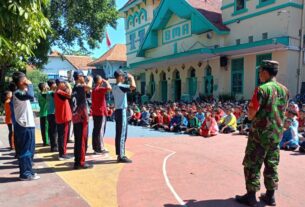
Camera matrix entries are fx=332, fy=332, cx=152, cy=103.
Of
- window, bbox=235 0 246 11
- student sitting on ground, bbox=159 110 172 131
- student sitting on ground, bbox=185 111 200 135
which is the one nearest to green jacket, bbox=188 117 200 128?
student sitting on ground, bbox=185 111 200 135

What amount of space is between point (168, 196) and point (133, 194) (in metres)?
0.55

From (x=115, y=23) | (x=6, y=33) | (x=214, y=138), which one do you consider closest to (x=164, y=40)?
(x=115, y=23)

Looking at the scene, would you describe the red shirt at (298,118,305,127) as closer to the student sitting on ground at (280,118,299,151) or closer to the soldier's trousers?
the student sitting on ground at (280,118,299,151)

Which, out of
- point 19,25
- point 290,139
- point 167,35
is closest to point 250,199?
point 19,25

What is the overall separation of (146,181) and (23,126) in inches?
94.1

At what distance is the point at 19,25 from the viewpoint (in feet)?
12.1

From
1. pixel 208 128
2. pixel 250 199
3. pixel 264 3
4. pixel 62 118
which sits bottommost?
pixel 250 199

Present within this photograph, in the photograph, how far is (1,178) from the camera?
239 inches

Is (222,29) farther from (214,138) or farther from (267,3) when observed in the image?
(214,138)

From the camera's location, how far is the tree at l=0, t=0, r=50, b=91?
343 centimetres

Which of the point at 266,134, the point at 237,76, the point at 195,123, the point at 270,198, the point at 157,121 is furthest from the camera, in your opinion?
the point at 237,76

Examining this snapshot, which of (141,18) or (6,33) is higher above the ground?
(141,18)

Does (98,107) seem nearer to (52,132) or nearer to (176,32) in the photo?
(52,132)

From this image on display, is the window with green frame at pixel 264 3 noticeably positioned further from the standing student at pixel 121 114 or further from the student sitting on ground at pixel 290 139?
the standing student at pixel 121 114
